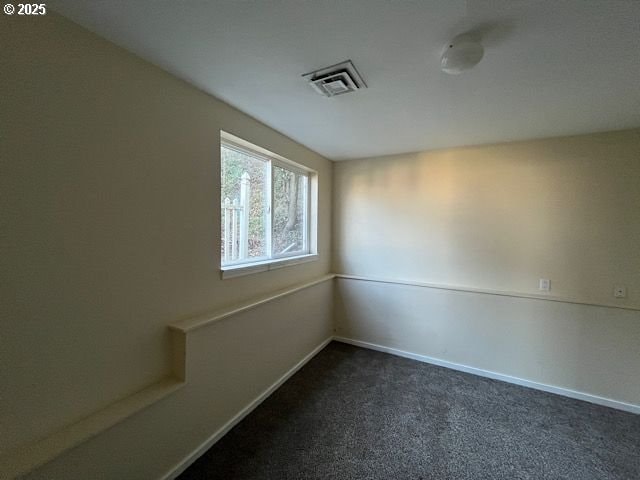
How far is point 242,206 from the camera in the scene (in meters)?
2.36

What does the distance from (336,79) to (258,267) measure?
1.55m

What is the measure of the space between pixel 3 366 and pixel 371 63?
2.16m

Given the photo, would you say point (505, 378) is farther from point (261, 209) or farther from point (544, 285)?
point (261, 209)

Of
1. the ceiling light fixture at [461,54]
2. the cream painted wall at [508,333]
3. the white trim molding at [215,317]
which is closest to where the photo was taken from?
the ceiling light fixture at [461,54]

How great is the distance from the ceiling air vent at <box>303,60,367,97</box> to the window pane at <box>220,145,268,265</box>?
3.09 ft

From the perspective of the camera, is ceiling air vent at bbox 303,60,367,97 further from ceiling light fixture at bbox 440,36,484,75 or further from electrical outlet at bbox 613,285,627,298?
electrical outlet at bbox 613,285,627,298

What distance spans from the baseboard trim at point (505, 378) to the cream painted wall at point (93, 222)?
6.68 feet

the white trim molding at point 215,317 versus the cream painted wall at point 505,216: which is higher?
the cream painted wall at point 505,216

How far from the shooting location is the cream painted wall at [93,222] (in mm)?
1053

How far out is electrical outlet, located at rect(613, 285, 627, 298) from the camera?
2254 mm

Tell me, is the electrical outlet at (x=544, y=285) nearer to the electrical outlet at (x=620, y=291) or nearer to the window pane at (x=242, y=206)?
the electrical outlet at (x=620, y=291)

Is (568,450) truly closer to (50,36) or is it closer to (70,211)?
(70,211)

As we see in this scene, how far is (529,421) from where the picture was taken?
6.84 ft

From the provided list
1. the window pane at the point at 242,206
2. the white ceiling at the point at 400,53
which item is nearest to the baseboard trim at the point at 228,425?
the window pane at the point at 242,206
